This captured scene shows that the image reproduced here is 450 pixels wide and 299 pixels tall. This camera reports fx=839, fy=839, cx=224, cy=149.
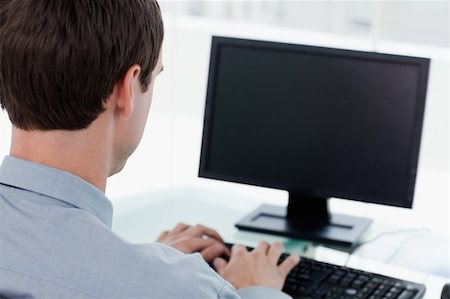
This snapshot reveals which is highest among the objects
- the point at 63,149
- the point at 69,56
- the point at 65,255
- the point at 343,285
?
the point at 69,56

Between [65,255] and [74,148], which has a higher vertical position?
[74,148]

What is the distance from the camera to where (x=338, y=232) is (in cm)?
196

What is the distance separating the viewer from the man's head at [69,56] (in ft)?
3.54

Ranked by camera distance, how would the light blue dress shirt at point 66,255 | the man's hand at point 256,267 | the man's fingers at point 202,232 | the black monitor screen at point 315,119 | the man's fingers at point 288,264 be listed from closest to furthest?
the light blue dress shirt at point 66,255 < the man's hand at point 256,267 < the man's fingers at point 288,264 < the man's fingers at point 202,232 < the black monitor screen at point 315,119

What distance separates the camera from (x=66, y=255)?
1.06 meters

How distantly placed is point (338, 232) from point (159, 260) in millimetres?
937

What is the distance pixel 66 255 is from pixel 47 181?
0.11m

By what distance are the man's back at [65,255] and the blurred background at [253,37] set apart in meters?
1.63

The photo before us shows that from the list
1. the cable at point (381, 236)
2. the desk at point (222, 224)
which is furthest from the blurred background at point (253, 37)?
the cable at point (381, 236)

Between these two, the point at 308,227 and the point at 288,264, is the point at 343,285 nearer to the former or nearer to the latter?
the point at 288,264

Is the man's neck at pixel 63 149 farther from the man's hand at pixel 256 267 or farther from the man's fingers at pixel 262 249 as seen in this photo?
the man's fingers at pixel 262 249

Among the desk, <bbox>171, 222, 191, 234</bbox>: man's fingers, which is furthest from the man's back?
the desk

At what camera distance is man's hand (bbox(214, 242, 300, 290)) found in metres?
1.57

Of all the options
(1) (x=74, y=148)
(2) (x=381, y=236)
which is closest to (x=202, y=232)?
(2) (x=381, y=236)
